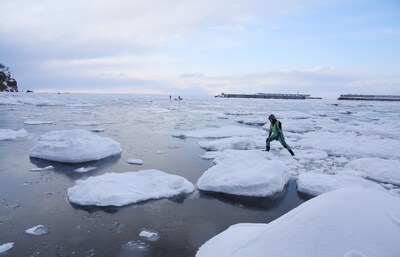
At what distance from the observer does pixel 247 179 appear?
702 cm

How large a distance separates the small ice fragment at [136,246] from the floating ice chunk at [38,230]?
133cm

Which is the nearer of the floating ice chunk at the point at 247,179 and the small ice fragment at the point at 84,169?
the floating ice chunk at the point at 247,179

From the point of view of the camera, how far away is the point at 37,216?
17.4 feet

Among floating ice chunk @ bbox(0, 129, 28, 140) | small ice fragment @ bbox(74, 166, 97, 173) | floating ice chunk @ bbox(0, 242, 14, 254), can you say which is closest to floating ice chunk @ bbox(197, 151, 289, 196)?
small ice fragment @ bbox(74, 166, 97, 173)

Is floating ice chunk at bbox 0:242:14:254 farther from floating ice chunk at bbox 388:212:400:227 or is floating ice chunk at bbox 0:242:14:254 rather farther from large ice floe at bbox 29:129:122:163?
large ice floe at bbox 29:129:122:163

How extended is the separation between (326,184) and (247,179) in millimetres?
1785

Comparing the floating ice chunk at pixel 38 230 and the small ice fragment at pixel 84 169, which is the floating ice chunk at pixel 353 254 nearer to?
the floating ice chunk at pixel 38 230

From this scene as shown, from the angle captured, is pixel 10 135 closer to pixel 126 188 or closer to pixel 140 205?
pixel 126 188

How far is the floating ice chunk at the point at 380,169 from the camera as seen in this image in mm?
8106

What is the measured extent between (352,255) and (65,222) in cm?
426

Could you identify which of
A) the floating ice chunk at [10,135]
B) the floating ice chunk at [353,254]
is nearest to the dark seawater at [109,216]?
the floating ice chunk at [353,254]

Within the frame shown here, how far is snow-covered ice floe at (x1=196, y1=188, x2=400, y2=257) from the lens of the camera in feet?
9.21

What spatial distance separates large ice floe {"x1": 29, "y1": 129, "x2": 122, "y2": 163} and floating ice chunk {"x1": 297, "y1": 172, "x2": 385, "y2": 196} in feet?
20.2

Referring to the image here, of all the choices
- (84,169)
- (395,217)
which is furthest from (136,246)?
(84,169)
